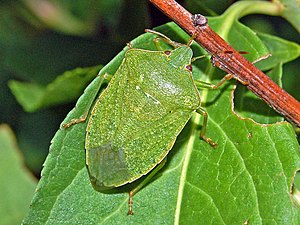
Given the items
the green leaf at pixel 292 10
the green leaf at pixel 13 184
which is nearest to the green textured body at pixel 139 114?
the green leaf at pixel 292 10

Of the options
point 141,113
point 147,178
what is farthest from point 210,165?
point 141,113

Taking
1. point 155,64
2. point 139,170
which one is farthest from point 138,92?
point 139,170

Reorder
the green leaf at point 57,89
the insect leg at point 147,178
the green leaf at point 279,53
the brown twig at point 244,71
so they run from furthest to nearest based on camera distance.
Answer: the green leaf at point 57,89, the green leaf at point 279,53, the insect leg at point 147,178, the brown twig at point 244,71

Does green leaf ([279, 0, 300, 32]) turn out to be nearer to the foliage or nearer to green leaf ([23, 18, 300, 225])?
the foliage

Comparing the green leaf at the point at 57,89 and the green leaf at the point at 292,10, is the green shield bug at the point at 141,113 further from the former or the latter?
the green leaf at the point at 292,10

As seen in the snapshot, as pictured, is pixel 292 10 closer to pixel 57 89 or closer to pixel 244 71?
pixel 244 71

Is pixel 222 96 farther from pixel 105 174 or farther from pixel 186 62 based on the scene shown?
pixel 105 174

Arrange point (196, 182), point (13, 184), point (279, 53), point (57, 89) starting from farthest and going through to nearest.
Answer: point (13, 184), point (57, 89), point (279, 53), point (196, 182)
